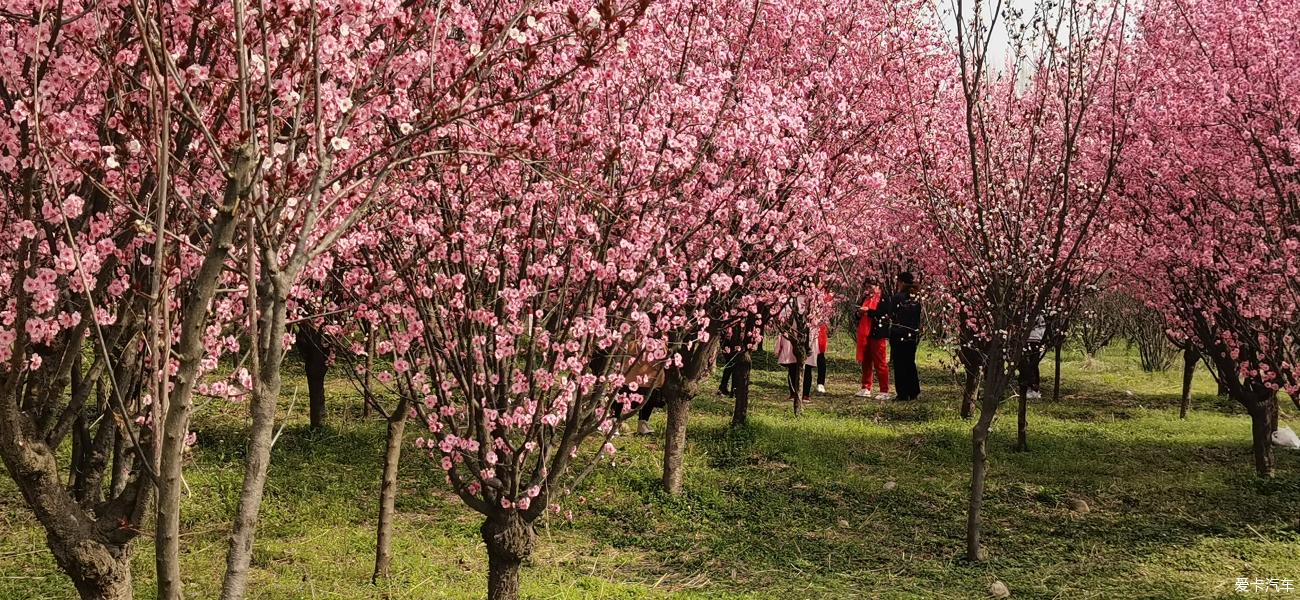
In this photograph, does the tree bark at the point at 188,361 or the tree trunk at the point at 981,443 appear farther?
the tree trunk at the point at 981,443

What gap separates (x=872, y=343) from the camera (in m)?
16.0

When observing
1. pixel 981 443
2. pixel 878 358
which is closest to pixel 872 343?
pixel 878 358

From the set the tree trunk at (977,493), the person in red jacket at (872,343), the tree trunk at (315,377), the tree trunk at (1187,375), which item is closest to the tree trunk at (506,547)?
the tree trunk at (977,493)

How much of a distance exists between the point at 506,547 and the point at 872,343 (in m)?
11.0

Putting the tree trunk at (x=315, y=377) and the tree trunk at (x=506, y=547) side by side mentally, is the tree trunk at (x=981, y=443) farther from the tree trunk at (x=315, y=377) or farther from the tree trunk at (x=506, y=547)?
the tree trunk at (x=315, y=377)

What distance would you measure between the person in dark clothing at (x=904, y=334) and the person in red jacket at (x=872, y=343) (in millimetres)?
124

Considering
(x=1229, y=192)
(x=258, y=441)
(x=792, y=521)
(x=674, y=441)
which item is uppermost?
(x=1229, y=192)

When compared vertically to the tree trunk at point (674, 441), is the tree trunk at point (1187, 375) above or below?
above

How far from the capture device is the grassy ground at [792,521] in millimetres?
7609

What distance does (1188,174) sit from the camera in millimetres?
10156

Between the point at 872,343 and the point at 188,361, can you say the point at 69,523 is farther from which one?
the point at 872,343

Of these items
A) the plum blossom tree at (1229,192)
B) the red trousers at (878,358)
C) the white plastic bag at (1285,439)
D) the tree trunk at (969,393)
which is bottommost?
the white plastic bag at (1285,439)

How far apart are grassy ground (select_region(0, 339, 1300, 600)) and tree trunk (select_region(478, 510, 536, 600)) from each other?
117 centimetres

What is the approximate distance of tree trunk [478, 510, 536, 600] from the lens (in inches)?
231
